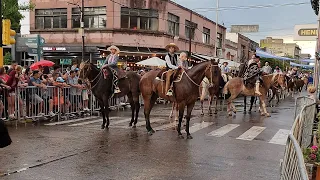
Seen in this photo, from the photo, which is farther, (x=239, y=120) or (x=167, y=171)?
(x=239, y=120)

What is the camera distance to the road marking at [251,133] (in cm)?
1034

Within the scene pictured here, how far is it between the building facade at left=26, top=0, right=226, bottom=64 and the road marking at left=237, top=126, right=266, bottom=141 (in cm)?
2266

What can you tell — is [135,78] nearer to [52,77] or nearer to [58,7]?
[52,77]

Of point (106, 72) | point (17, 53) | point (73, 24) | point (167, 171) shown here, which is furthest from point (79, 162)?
point (17, 53)

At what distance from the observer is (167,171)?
676 cm

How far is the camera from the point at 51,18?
124ft

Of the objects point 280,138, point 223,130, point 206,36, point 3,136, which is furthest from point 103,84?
point 206,36

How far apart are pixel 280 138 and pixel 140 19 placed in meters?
27.5

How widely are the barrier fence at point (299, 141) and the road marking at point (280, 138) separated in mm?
887

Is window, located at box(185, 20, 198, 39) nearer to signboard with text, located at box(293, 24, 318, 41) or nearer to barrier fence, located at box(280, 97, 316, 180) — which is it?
signboard with text, located at box(293, 24, 318, 41)

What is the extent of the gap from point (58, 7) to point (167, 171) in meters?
34.1

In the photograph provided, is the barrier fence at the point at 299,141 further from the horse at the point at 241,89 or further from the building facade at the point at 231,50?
the building facade at the point at 231,50

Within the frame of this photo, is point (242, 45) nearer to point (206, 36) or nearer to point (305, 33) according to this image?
point (206, 36)

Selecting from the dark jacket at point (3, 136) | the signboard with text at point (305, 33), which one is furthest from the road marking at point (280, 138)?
the dark jacket at point (3, 136)
